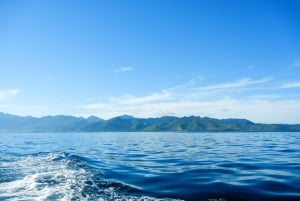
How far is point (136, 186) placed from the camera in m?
18.3

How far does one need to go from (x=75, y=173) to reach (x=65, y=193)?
23.8 feet

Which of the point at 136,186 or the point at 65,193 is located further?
the point at 136,186

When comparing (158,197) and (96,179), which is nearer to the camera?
(158,197)

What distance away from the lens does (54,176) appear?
21.6 meters

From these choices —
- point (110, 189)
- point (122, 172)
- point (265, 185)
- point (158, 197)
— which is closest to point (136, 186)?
point (110, 189)

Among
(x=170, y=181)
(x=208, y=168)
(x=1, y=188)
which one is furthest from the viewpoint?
(x=208, y=168)

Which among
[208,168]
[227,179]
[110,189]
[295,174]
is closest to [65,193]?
[110,189]

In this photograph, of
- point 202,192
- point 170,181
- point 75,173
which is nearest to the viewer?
point 202,192

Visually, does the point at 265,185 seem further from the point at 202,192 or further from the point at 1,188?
the point at 1,188

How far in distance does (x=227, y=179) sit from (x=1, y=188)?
47.3ft

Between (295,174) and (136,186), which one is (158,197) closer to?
(136,186)

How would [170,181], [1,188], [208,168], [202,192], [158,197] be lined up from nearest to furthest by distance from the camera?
[158,197]
[202,192]
[1,188]
[170,181]
[208,168]

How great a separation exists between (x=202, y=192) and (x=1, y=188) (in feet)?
39.3

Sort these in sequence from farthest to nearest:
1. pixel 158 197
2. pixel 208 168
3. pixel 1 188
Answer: pixel 208 168, pixel 1 188, pixel 158 197
